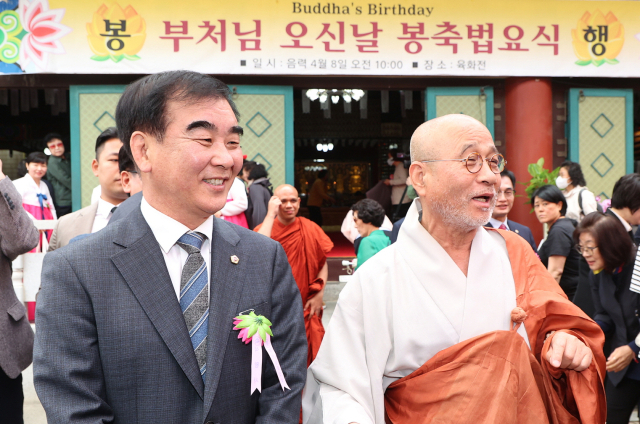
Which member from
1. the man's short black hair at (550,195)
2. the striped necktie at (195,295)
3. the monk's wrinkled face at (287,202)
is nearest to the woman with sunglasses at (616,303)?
the man's short black hair at (550,195)

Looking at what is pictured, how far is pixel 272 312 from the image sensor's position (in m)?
1.42

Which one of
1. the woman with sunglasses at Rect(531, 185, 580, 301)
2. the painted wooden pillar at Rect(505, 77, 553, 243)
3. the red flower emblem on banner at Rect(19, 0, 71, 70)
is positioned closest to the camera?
the woman with sunglasses at Rect(531, 185, 580, 301)

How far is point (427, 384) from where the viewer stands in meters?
1.49

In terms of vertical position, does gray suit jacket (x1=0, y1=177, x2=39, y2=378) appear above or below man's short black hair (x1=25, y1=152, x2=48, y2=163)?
below

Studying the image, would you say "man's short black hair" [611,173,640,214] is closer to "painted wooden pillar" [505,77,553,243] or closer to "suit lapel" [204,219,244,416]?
"suit lapel" [204,219,244,416]

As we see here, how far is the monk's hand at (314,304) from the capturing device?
4.24m

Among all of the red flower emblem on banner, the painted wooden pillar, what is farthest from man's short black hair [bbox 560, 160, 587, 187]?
the red flower emblem on banner

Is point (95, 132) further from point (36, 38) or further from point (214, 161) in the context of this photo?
point (214, 161)

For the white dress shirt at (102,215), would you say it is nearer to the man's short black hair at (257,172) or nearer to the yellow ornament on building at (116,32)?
the man's short black hair at (257,172)

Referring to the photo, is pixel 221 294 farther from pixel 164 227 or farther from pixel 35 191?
pixel 35 191

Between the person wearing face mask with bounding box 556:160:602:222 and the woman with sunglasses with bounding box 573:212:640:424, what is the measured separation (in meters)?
3.03

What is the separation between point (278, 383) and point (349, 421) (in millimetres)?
247

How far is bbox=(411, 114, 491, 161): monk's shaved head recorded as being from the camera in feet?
5.32

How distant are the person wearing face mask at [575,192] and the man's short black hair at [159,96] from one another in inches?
210
